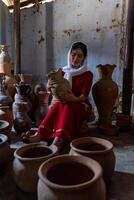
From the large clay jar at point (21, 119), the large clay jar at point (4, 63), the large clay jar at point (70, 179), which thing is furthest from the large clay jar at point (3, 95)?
the large clay jar at point (70, 179)

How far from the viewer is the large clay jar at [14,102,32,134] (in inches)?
106

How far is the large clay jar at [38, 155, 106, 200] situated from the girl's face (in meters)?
1.46

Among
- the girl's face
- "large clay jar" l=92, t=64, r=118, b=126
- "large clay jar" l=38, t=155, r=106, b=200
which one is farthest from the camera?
"large clay jar" l=92, t=64, r=118, b=126

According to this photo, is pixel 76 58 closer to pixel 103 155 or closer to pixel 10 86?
pixel 10 86

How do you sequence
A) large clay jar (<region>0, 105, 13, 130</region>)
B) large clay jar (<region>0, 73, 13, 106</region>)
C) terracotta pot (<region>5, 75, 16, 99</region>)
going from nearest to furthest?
A: large clay jar (<region>0, 105, 13, 130</region>), large clay jar (<region>0, 73, 13, 106</region>), terracotta pot (<region>5, 75, 16, 99</region>)

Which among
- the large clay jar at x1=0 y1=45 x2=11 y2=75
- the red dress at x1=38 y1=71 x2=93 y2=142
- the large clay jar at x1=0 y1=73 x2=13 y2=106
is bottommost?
the red dress at x1=38 y1=71 x2=93 y2=142

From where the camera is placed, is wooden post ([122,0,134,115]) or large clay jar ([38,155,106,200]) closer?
large clay jar ([38,155,106,200])

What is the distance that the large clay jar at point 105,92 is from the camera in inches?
110

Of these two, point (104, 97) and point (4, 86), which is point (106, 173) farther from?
point (4, 86)

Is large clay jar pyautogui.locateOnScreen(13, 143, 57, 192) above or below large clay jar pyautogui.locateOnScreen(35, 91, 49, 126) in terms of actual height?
below

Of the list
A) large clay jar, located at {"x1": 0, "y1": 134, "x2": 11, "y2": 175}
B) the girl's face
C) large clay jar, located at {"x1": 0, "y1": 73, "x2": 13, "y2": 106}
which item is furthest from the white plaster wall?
large clay jar, located at {"x1": 0, "y1": 134, "x2": 11, "y2": 175}

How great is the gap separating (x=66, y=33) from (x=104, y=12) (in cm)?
80

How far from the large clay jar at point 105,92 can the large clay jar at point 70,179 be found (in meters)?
1.45

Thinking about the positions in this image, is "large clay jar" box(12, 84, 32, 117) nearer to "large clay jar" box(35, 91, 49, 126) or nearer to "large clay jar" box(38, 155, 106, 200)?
"large clay jar" box(35, 91, 49, 126)
